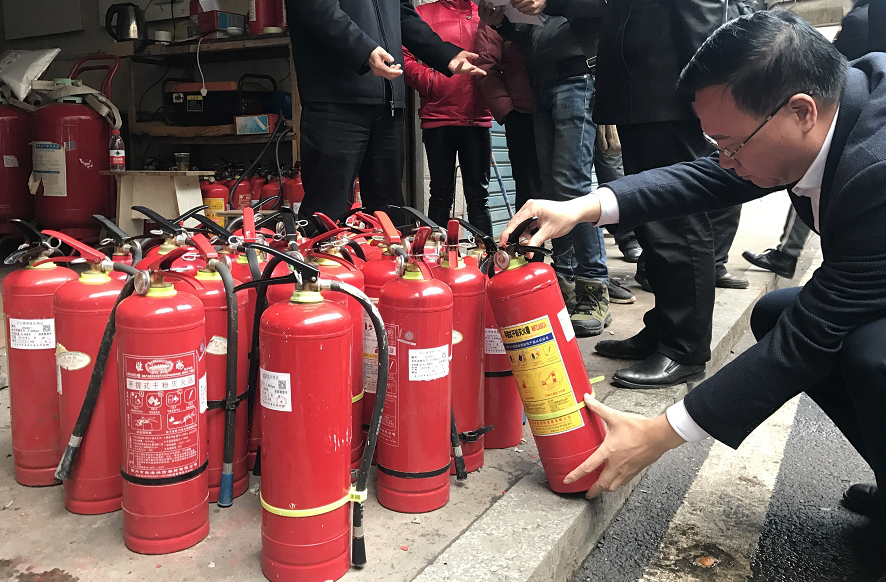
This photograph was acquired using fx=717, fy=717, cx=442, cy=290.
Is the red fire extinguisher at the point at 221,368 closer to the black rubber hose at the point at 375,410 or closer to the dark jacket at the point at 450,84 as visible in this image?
the black rubber hose at the point at 375,410

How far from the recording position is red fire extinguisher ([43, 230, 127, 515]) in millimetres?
1613

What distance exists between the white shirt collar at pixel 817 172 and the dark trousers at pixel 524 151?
2272 mm

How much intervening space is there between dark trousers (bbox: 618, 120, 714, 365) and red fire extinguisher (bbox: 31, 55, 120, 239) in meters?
4.44

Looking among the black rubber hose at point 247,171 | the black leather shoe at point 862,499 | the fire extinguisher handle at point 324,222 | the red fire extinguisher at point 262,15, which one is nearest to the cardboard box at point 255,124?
the black rubber hose at point 247,171

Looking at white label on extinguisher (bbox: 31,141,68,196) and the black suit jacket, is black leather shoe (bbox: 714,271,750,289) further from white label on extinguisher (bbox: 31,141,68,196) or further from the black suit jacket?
white label on extinguisher (bbox: 31,141,68,196)

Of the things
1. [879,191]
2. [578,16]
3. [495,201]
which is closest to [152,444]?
[879,191]

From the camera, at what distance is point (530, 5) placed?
9.61ft

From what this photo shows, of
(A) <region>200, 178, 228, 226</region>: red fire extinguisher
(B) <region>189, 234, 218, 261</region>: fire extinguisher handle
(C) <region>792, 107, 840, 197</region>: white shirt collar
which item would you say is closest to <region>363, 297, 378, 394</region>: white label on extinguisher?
(B) <region>189, 234, 218, 261</region>: fire extinguisher handle

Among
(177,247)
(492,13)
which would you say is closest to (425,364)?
(177,247)

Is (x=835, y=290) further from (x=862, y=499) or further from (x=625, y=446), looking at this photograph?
(x=862, y=499)

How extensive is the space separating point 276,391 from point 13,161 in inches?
204

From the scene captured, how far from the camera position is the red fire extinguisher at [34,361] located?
1.73 metres

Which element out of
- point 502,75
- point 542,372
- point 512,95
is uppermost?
point 502,75

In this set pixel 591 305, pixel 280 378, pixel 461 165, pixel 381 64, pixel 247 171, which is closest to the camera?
pixel 280 378
